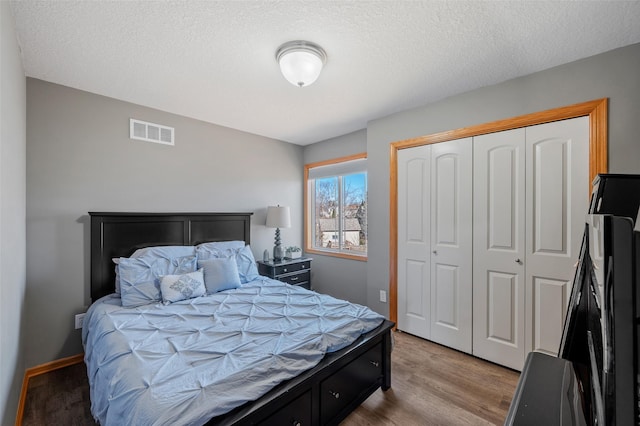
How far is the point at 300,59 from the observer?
6.01ft

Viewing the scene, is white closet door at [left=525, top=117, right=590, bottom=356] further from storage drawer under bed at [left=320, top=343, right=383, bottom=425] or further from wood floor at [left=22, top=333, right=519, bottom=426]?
storage drawer under bed at [left=320, top=343, right=383, bottom=425]

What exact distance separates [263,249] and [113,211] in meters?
1.83

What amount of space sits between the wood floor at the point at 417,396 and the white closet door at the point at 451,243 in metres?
0.26

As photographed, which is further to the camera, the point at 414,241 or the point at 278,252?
the point at 278,252

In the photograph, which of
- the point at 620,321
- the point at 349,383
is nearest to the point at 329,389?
the point at 349,383

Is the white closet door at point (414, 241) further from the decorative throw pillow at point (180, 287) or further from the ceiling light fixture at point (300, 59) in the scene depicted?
the decorative throw pillow at point (180, 287)

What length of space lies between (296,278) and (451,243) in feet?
6.80

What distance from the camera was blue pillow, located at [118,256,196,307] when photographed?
229cm

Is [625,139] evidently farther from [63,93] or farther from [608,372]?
[63,93]

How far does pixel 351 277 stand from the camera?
3816mm

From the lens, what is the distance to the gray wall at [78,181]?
231 cm

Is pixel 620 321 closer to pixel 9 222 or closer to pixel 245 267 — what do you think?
pixel 9 222

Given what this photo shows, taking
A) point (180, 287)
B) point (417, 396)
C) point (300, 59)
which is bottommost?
point (417, 396)

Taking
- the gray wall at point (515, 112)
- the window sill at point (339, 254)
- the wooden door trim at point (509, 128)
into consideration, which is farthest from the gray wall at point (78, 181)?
the wooden door trim at point (509, 128)
